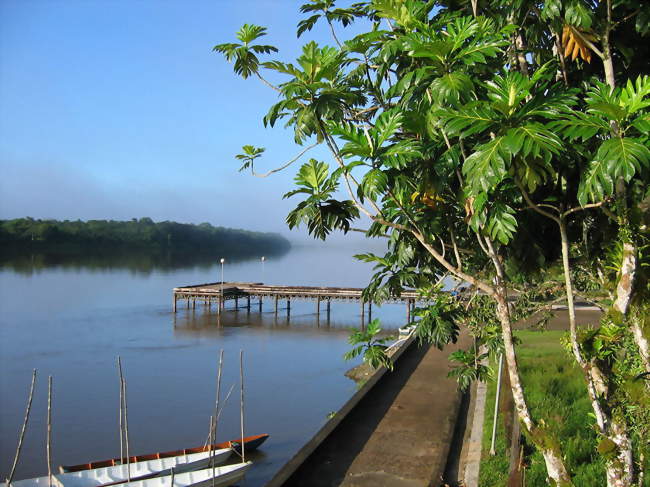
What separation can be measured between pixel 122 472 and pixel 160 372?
11315 millimetres

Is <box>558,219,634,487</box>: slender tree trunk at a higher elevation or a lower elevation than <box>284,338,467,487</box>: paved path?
higher

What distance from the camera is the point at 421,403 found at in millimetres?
9477

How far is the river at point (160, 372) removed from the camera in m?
14.4

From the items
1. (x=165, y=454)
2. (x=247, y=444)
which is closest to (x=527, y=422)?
(x=165, y=454)

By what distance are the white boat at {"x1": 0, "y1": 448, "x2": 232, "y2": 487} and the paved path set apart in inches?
115

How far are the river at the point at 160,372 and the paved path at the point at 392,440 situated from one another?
13.4 feet

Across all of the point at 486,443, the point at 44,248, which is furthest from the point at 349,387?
the point at 44,248

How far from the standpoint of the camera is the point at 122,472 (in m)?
10.2

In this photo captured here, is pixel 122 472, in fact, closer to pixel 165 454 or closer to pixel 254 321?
pixel 165 454

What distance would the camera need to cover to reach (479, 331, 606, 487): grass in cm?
561

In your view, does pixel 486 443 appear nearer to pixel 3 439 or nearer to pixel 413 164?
pixel 413 164

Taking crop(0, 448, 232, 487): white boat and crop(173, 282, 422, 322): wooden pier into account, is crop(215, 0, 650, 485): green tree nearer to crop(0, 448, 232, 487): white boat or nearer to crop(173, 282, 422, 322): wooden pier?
crop(0, 448, 232, 487): white boat

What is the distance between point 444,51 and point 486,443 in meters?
6.02

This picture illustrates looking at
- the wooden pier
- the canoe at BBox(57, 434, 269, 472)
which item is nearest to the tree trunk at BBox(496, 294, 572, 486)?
the canoe at BBox(57, 434, 269, 472)
